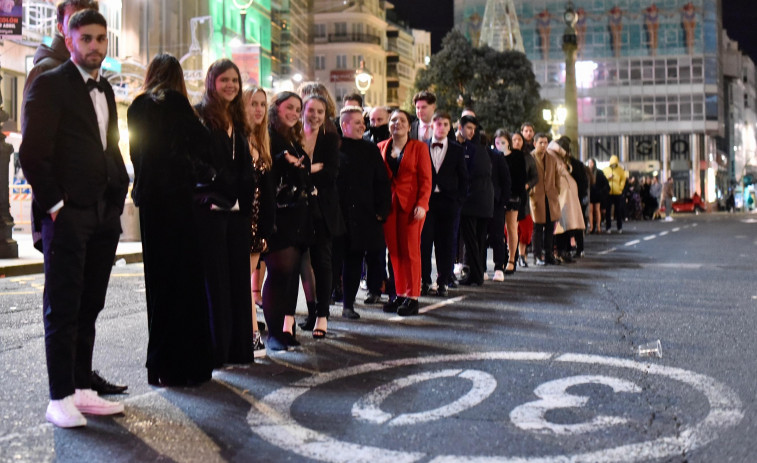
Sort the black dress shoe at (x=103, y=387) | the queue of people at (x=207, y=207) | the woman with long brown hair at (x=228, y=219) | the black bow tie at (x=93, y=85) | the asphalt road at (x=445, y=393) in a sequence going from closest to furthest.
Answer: the asphalt road at (x=445, y=393), the queue of people at (x=207, y=207), the black bow tie at (x=93, y=85), the black dress shoe at (x=103, y=387), the woman with long brown hair at (x=228, y=219)

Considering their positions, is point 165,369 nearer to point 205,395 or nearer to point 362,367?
point 205,395

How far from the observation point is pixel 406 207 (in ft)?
29.7

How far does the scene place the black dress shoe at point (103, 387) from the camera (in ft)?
17.6

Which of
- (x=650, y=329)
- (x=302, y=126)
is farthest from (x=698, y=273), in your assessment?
(x=302, y=126)

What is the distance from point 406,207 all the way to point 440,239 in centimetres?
163

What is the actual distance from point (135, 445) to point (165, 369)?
1.24m

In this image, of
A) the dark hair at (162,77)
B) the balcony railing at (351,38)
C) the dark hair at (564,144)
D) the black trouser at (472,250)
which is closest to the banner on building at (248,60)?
the dark hair at (564,144)

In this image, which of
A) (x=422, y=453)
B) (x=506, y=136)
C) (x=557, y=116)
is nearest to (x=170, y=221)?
(x=422, y=453)

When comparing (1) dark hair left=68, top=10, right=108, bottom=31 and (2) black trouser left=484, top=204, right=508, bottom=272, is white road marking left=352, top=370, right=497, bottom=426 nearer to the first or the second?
(1) dark hair left=68, top=10, right=108, bottom=31

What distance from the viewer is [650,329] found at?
25.4 feet

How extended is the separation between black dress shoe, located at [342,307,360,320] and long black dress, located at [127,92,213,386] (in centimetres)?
313

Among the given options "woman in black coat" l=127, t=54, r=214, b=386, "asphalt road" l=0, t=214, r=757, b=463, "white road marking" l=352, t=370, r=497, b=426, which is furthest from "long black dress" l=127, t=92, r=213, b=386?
"white road marking" l=352, t=370, r=497, b=426

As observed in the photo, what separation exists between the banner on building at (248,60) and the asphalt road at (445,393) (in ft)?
99.6

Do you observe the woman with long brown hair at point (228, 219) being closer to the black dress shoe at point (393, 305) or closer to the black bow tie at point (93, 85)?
the black bow tie at point (93, 85)
